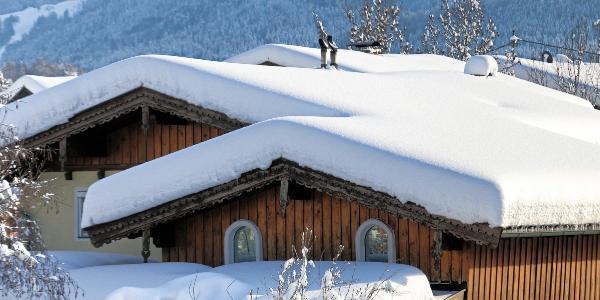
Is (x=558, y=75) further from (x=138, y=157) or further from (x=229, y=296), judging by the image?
(x=229, y=296)

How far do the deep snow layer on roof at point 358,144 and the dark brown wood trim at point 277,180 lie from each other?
0.28 feet

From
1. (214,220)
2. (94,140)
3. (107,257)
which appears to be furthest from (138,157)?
(214,220)

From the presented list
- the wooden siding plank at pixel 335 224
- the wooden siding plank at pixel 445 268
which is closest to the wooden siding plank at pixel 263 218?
the wooden siding plank at pixel 335 224

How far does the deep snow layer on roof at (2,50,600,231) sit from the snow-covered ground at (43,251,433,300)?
2.51 feet

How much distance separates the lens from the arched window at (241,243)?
13055mm

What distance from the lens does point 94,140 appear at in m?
16.2

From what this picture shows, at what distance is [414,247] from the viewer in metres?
12.2

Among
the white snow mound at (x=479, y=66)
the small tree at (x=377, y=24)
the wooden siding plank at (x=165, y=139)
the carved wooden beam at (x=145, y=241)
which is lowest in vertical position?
the carved wooden beam at (x=145, y=241)

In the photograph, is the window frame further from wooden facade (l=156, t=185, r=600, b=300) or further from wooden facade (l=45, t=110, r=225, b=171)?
wooden facade (l=156, t=185, r=600, b=300)

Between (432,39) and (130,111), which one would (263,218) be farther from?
(432,39)

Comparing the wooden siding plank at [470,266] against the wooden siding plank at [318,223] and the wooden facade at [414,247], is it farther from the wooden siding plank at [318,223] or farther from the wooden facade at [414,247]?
the wooden siding plank at [318,223]

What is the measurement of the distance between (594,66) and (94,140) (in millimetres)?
37249

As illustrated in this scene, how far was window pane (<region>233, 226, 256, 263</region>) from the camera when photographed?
13.1 meters

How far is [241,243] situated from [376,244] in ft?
5.85
